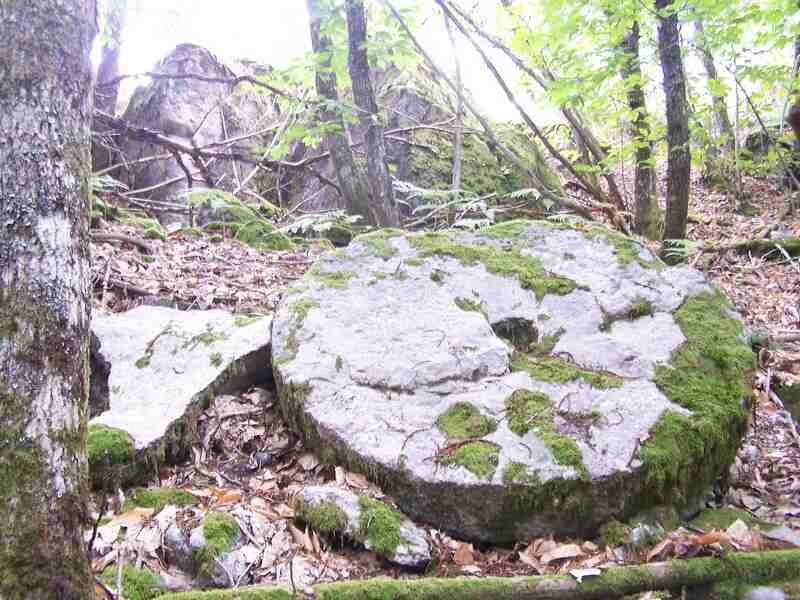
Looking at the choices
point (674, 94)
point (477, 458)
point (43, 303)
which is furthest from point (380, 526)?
point (674, 94)

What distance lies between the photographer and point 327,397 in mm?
3135

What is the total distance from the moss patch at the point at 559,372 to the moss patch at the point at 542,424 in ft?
0.63

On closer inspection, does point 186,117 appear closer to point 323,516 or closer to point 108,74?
point 108,74

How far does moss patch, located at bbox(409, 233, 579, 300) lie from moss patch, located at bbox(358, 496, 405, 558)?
202 cm

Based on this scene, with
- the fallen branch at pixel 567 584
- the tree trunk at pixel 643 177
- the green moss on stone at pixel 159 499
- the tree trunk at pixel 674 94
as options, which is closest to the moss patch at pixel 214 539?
the green moss on stone at pixel 159 499

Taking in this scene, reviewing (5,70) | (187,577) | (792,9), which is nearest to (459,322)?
(187,577)

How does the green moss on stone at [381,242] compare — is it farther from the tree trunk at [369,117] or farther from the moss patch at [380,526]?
the tree trunk at [369,117]

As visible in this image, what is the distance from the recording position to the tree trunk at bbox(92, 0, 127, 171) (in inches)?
323

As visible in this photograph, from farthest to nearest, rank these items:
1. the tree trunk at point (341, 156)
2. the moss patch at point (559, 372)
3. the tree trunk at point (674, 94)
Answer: the tree trunk at point (341, 156)
the tree trunk at point (674, 94)
the moss patch at point (559, 372)

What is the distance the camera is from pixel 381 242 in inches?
178

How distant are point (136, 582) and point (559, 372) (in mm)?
2354

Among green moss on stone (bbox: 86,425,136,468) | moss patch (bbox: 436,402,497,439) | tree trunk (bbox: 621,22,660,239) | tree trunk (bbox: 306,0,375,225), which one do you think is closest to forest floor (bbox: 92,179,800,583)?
green moss on stone (bbox: 86,425,136,468)

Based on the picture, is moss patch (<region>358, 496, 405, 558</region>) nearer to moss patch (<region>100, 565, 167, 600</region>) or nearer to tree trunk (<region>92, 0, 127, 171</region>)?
moss patch (<region>100, 565, 167, 600</region>)

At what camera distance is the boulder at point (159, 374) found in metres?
2.89
